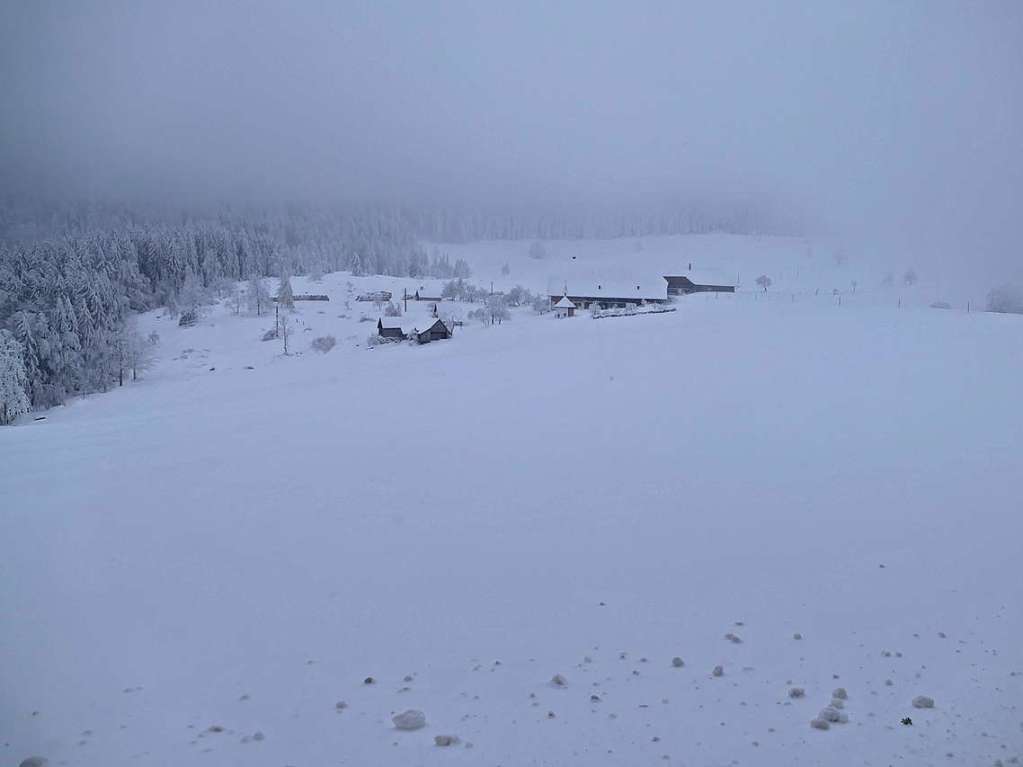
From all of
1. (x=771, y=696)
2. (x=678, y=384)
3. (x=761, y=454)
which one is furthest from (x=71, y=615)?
(x=678, y=384)

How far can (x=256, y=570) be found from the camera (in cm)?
983

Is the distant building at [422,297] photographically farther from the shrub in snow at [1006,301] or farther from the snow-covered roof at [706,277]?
the shrub in snow at [1006,301]

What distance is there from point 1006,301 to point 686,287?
36.5 m

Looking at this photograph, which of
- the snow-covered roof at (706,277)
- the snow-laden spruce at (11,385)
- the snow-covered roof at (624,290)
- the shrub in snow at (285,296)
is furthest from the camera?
the snow-covered roof at (706,277)

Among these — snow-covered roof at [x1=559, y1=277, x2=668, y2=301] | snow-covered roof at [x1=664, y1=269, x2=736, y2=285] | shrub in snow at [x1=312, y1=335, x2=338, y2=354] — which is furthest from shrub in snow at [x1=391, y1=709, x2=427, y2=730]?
snow-covered roof at [x1=664, y1=269, x2=736, y2=285]

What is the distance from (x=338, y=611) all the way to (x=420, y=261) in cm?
14129

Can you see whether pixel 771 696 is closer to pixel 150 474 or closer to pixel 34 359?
pixel 150 474

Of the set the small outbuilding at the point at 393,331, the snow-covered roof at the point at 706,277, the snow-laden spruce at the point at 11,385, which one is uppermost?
the snow-covered roof at the point at 706,277

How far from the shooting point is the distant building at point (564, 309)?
2756 inches

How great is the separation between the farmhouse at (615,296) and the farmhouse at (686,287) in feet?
7.18

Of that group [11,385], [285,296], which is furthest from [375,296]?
[11,385]

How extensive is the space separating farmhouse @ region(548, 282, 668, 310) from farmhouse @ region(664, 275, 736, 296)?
219cm

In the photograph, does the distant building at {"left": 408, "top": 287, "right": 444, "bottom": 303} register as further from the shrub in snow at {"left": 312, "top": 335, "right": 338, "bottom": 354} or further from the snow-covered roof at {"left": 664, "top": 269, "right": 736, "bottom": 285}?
the snow-covered roof at {"left": 664, "top": 269, "right": 736, "bottom": 285}

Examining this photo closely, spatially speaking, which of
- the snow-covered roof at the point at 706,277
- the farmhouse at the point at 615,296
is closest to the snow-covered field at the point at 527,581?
the farmhouse at the point at 615,296
